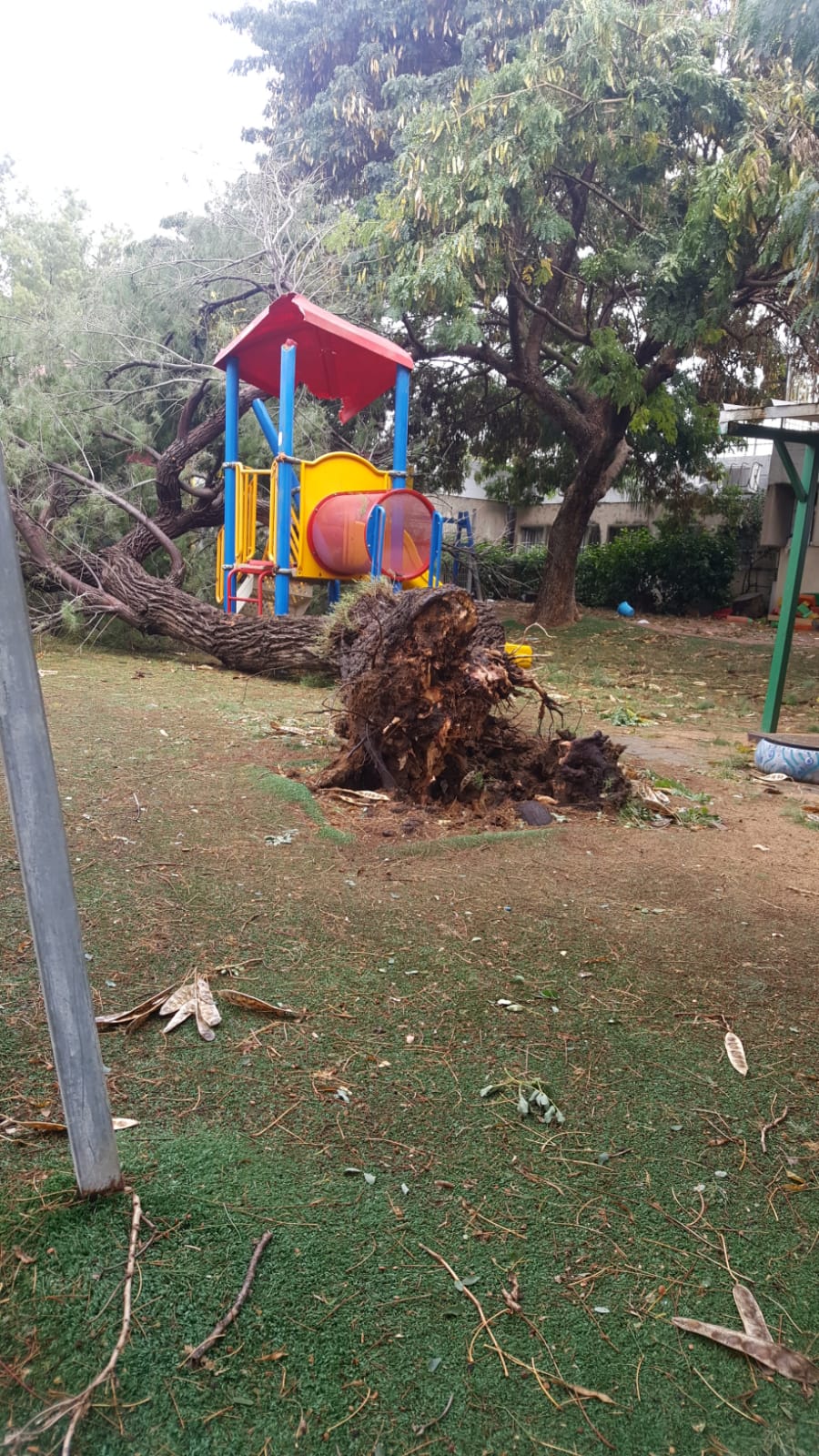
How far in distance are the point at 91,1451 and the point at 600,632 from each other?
13.7 m

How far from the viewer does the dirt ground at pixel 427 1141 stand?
1.45m

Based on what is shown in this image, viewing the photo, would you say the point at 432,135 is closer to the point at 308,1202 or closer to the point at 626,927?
the point at 626,927

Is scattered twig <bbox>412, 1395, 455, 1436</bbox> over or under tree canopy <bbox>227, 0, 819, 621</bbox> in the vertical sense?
under

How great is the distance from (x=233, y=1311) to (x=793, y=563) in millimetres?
6768

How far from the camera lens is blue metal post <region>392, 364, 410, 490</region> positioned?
11.0 metres

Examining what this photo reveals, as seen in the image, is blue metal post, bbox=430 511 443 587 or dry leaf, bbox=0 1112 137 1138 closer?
dry leaf, bbox=0 1112 137 1138

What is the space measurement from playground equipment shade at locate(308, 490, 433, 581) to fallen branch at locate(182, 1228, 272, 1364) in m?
8.17

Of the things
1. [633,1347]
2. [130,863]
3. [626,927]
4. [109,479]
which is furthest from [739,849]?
[109,479]

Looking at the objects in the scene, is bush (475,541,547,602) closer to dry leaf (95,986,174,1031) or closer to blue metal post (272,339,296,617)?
blue metal post (272,339,296,617)

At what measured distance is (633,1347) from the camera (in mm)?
1560

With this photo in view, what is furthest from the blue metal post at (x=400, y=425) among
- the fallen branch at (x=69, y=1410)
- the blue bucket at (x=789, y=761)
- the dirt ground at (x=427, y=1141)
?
the fallen branch at (x=69, y=1410)

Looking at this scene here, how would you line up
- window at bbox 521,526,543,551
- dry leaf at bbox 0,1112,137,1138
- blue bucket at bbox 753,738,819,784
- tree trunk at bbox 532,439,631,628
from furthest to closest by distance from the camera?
window at bbox 521,526,543,551, tree trunk at bbox 532,439,631,628, blue bucket at bbox 753,738,819,784, dry leaf at bbox 0,1112,137,1138

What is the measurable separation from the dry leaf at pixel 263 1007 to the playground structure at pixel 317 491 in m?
7.02

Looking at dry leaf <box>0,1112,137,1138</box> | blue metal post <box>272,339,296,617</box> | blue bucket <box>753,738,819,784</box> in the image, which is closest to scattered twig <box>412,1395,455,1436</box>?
dry leaf <box>0,1112,137,1138</box>
